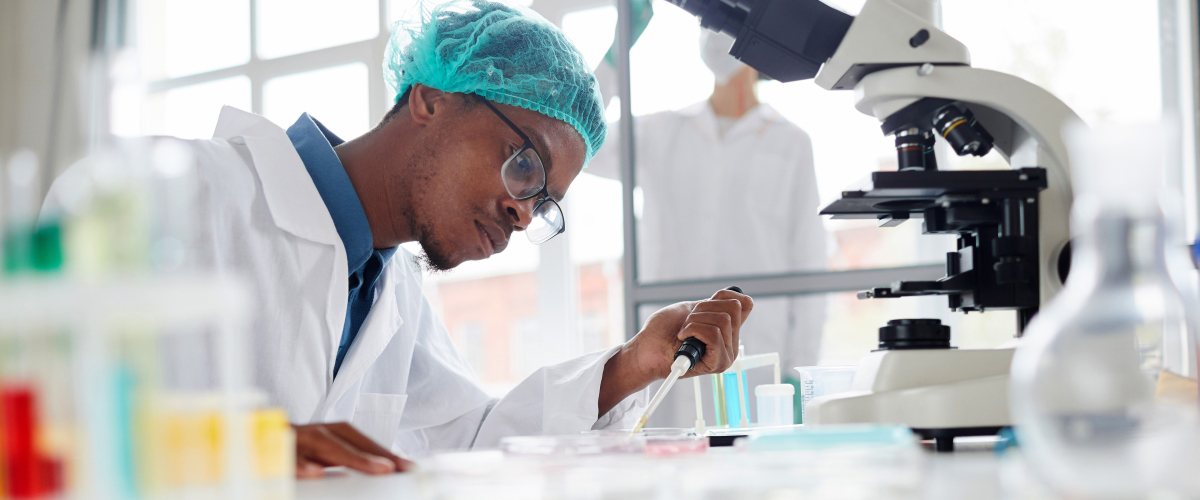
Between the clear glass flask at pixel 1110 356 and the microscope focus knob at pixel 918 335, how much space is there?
0.46 meters

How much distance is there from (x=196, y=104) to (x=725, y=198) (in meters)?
2.82

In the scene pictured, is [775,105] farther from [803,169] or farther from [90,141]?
[90,141]

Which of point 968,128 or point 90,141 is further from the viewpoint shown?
point 968,128

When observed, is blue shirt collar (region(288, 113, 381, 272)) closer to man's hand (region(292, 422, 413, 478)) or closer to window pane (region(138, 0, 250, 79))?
man's hand (region(292, 422, 413, 478))

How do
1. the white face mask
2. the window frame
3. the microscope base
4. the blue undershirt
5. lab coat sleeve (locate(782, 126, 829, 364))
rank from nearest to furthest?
the microscope base < the blue undershirt < lab coat sleeve (locate(782, 126, 829, 364)) < the white face mask < the window frame

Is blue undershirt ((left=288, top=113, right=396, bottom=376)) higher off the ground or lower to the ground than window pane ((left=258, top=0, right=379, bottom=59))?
lower

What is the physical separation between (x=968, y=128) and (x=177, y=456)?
0.98 metres

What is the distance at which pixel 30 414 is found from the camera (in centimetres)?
37

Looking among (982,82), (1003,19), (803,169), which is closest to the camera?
(982,82)

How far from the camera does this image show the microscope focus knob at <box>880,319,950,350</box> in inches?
37.7

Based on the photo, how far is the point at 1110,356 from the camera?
1.54 feet

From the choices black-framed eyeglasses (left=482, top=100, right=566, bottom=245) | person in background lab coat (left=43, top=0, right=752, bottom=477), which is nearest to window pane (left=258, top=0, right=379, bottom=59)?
person in background lab coat (left=43, top=0, right=752, bottom=477)

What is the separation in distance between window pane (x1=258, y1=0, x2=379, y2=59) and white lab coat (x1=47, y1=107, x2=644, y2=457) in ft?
7.72

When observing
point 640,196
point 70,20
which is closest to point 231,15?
point 70,20
